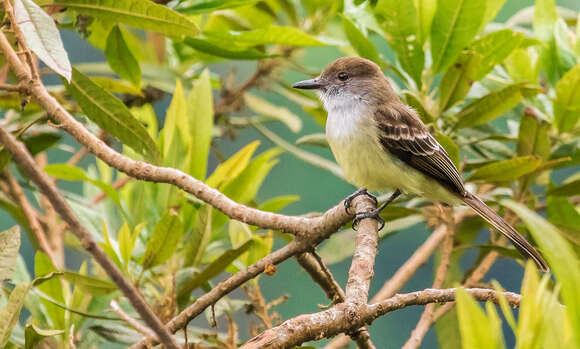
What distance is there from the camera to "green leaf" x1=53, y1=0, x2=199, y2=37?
2.01m

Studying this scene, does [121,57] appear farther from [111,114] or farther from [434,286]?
[434,286]

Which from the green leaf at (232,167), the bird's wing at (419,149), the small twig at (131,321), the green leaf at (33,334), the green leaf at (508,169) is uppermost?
the bird's wing at (419,149)

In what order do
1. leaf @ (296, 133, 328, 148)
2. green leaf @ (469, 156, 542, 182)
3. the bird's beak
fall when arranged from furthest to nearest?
the bird's beak < leaf @ (296, 133, 328, 148) < green leaf @ (469, 156, 542, 182)

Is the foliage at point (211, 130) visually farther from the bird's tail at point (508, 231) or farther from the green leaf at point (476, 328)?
the green leaf at point (476, 328)

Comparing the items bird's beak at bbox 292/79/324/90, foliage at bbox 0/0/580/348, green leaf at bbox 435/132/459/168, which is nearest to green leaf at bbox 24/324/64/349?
foliage at bbox 0/0/580/348

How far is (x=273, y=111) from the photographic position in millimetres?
3354

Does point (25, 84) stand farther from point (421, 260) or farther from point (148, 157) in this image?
point (421, 260)

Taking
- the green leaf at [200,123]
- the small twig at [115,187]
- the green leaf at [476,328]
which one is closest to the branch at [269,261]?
the green leaf at [200,123]

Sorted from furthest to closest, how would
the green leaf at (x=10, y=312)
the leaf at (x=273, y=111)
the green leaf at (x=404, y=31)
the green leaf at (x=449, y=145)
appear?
the leaf at (x=273, y=111) → the green leaf at (x=404, y=31) → the green leaf at (x=449, y=145) → the green leaf at (x=10, y=312)

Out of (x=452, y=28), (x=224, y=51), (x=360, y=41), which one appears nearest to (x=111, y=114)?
(x=224, y=51)

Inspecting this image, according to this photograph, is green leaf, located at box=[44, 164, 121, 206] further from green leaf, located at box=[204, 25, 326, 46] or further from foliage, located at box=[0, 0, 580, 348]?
green leaf, located at box=[204, 25, 326, 46]

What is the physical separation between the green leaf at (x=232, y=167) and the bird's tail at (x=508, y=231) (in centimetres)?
80

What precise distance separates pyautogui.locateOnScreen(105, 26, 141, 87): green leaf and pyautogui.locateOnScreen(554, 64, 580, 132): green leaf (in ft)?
4.92

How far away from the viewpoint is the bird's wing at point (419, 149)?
98.8 inches
